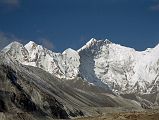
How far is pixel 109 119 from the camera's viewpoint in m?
138

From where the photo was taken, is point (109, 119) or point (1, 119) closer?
point (109, 119)

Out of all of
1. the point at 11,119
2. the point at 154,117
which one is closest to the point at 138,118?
the point at 154,117

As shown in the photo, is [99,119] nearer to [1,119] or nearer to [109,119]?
[109,119]

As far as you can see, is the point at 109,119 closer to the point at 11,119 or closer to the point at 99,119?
the point at 99,119

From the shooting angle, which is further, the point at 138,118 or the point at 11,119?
the point at 11,119

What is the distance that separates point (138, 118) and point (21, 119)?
250 ft

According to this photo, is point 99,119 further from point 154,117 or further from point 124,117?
point 154,117

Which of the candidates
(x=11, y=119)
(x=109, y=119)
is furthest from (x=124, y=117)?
(x=11, y=119)

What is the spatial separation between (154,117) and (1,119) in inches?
3190

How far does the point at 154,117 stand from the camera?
13325cm

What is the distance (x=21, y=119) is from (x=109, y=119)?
70.1 metres

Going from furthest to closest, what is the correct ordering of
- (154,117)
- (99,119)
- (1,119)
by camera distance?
(1,119), (99,119), (154,117)

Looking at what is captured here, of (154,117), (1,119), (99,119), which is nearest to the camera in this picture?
(154,117)

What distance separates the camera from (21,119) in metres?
200
